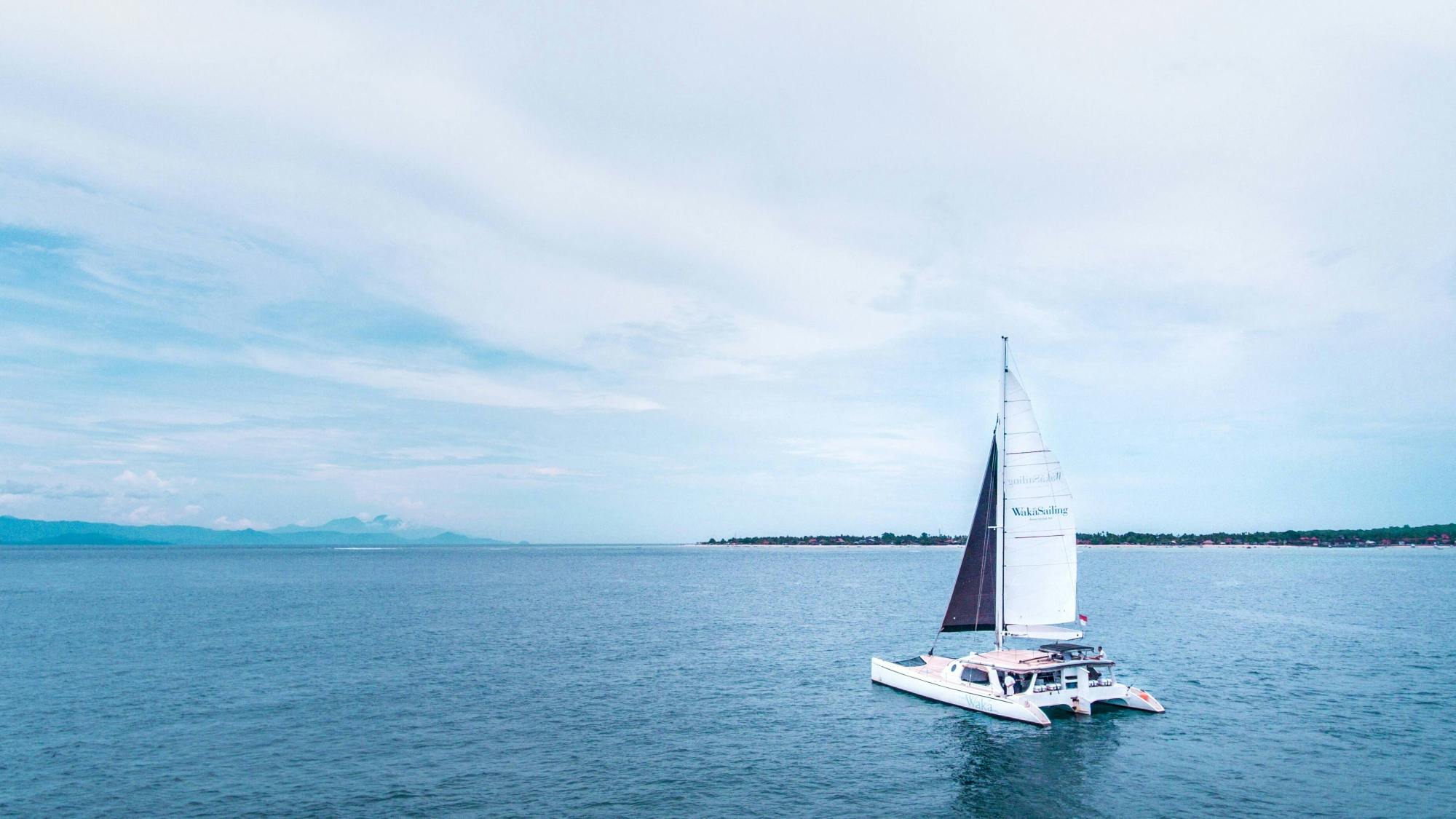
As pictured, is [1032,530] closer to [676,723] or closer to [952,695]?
[952,695]

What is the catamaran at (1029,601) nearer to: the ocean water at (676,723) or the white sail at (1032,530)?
the white sail at (1032,530)

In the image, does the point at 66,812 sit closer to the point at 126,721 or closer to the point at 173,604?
the point at 126,721

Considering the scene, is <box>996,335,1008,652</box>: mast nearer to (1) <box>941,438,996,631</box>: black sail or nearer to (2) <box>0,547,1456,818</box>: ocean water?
(1) <box>941,438,996,631</box>: black sail

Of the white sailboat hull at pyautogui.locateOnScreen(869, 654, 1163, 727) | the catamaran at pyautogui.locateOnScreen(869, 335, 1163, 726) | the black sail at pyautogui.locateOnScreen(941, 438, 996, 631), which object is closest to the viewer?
the white sailboat hull at pyautogui.locateOnScreen(869, 654, 1163, 727)

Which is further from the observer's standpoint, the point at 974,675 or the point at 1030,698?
the point at 974,675

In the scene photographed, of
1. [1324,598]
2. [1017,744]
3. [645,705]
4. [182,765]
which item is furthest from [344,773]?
[1324,598]

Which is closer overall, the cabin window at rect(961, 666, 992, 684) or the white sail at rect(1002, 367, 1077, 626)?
the white sail at rect(1002, 367, 1077, 626)

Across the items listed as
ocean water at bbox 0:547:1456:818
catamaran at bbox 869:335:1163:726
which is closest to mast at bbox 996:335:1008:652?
catamaran at bbox 869:335:1163:726

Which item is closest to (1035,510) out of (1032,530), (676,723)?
(1032,530)
